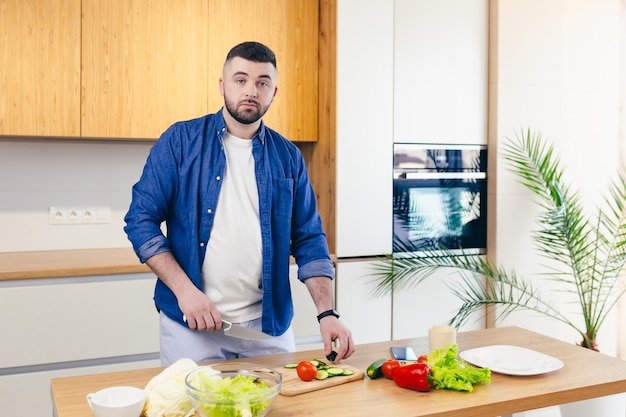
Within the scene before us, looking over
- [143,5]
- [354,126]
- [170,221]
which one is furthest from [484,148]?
[170,221]

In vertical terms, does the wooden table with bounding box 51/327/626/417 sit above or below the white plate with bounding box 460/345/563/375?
below

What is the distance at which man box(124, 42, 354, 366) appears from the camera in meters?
1.96

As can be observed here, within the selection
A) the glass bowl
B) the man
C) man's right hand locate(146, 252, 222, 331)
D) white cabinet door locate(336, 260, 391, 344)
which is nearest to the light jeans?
the man

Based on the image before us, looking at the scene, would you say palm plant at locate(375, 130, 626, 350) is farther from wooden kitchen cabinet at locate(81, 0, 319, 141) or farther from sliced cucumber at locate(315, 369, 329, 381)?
sliced cucumber at locate(315, 369, 329, 381)

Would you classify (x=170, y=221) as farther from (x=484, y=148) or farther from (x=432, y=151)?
(x=484, y=148)

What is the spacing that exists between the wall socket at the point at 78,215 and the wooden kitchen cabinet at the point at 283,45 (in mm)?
806

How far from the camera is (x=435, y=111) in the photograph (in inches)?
142

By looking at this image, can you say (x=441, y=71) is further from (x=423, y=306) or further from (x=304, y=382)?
(x=304, y=382)

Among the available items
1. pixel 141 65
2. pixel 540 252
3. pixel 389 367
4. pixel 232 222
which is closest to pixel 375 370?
pixel 389 367

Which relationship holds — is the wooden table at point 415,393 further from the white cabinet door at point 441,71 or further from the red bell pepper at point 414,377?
the white cabinet door at point 441,71

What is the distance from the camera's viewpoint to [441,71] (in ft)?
11.9

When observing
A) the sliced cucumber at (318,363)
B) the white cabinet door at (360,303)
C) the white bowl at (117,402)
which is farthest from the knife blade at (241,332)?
the white cabinet door at (360,303)

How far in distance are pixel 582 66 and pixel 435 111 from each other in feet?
4.01

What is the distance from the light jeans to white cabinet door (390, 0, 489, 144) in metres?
1.79
